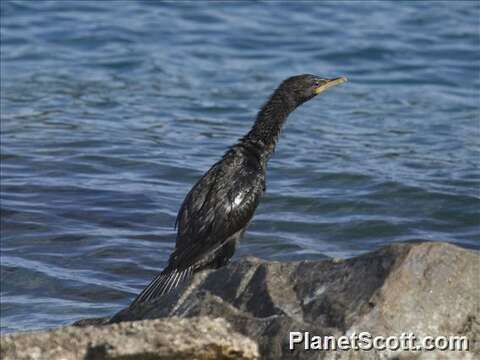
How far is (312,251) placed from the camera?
10.8m

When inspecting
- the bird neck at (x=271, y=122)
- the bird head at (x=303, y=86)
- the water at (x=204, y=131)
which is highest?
the bird head at (x=303, y=86)

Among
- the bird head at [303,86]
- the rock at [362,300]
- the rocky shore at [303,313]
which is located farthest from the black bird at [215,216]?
the rock at [362,300]

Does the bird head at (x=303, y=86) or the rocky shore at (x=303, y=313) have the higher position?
the bird head at (x=303, y=86)

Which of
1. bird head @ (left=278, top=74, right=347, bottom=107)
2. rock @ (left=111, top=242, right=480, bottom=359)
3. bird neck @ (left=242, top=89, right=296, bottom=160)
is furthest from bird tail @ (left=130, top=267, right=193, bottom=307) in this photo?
bird head @ (left=278, top=74, right=347, bottom=107)

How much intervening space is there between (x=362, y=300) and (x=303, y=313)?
322mm

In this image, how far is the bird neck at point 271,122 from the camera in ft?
27.4

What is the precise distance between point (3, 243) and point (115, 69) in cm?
768

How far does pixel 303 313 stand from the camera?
5.78 metres

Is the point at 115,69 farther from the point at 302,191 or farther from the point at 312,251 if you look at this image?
the point at 312,251

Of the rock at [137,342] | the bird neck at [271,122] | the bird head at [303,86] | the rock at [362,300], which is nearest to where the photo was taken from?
the rock at [137,342]

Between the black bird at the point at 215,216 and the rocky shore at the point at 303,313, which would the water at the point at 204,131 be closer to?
the black bird at the point at 215,216

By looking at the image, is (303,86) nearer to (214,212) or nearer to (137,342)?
(214,212)

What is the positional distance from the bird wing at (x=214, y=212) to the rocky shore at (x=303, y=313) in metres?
1.48

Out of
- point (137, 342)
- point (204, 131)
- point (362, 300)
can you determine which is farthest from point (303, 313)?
point (204, 131)
